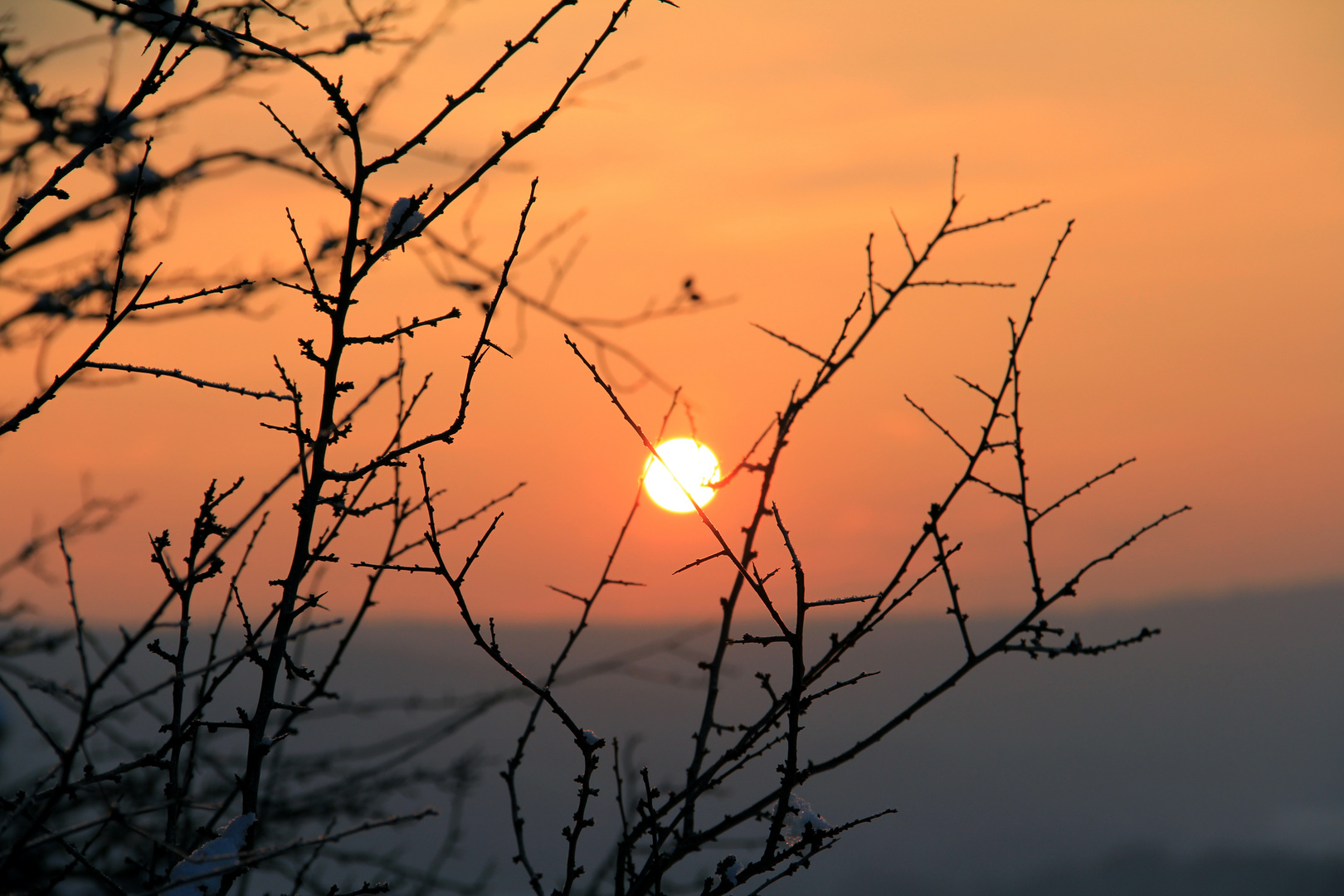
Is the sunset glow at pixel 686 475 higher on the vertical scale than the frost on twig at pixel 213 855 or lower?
higher

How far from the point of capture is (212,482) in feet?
7.10

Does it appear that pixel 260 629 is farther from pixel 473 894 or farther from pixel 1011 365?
pixel 473 894

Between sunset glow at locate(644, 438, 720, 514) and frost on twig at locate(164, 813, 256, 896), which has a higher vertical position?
sunset glow at locate(644, 438, 720, 514)

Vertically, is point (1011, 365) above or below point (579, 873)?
above

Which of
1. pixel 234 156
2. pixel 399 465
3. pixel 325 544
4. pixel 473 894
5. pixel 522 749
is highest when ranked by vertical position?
pixel 234 156

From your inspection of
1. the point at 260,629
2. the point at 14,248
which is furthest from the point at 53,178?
the point at 14,248

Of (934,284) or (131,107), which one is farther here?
(934,284)

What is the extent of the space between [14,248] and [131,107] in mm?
4686

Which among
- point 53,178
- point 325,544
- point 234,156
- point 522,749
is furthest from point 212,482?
point 234,156

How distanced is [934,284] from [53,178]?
2.39m

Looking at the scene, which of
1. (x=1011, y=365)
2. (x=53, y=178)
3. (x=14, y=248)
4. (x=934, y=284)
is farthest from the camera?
(x=14, y=248)

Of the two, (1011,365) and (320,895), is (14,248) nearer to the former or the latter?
(320,895)

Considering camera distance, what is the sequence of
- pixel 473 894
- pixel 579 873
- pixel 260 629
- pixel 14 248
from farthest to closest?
1. pixel 14 248
2. pixel 473 894
3. pixel 579 873
4. pixel 260 629

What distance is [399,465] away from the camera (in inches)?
94.1
